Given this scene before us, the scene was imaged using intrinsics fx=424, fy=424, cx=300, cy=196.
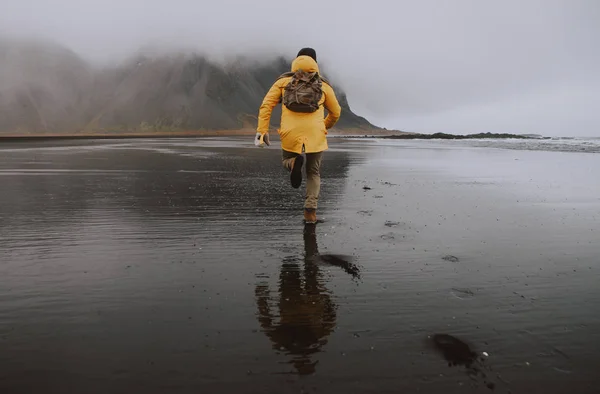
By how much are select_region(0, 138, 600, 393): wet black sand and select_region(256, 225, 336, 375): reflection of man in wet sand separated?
2cm

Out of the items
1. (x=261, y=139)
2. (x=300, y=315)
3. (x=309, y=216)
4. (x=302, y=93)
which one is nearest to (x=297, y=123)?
(x=302, y=93)

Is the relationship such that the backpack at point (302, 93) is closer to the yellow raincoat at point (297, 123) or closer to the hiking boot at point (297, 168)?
the yellow raincoat at point (297, 123)

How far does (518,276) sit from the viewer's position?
5031 millimetres

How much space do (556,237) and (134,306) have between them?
665 cm

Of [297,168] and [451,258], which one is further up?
[297,168]

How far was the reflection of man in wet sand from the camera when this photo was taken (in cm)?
324

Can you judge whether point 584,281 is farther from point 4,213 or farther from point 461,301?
point 4,213

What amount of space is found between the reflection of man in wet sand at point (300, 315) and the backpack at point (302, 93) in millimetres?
3290

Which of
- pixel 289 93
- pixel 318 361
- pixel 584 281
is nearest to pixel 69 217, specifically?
pixel 289 93

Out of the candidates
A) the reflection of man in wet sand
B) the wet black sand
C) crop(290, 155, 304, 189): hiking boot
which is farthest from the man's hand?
the reflection of man in wet sand

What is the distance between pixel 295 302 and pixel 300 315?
0.31 m

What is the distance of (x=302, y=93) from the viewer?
7.44 meters

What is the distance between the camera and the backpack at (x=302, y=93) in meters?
7.45

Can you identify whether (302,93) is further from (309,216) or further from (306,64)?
(309,216)
